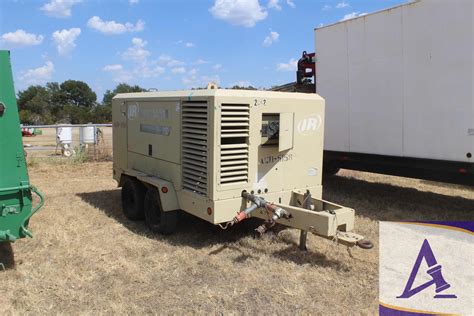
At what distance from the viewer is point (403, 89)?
6.86 meters

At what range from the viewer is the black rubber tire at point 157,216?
216 inches

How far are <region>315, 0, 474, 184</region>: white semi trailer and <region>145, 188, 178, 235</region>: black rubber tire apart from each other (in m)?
3.74

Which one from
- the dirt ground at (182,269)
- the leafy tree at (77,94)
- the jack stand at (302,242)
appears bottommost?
the dirt ground at (182,269)

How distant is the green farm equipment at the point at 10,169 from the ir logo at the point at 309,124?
9.92 ft

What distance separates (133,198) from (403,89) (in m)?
4.45

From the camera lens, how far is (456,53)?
6.11m

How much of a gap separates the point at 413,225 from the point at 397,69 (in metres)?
2.50

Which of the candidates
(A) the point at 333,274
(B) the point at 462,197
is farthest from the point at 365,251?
(B) the point at 462,197

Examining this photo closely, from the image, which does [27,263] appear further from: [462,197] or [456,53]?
[462,197]

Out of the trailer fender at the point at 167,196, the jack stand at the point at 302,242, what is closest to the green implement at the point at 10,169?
the trailer fender at the point at 167,196

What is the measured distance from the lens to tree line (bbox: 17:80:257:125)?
66.6 meters

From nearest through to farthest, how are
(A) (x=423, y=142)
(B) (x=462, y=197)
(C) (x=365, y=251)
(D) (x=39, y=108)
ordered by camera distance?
(C) (x=365, y=251)
(A) (x=423, y=142)
(B) (x=462, y=197)
(D) (x=39, y=108)

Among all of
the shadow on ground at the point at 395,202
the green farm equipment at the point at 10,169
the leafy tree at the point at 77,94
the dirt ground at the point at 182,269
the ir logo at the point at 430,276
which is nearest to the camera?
the dirt ground at the point at 182,269

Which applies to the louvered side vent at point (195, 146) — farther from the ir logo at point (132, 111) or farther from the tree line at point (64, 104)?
the tree line at point (64, 104)
